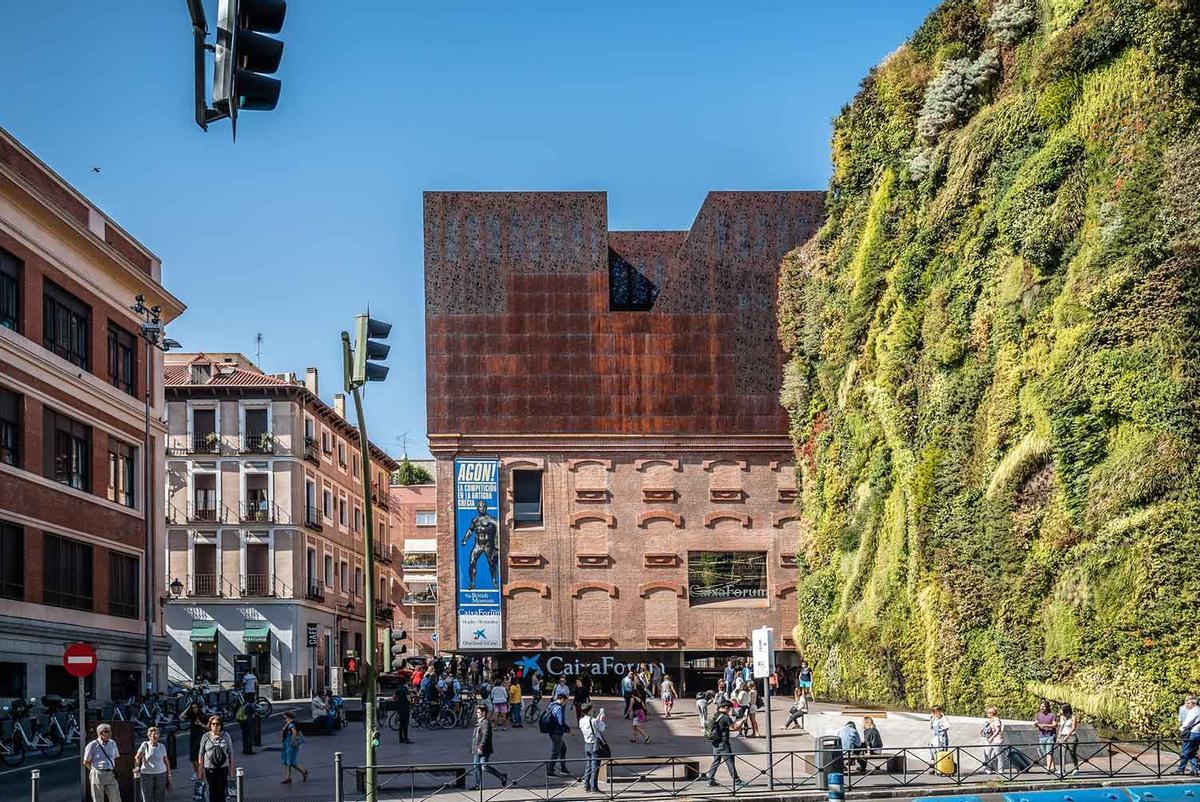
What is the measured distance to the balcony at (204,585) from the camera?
67.2 meters

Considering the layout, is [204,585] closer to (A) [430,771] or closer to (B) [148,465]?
(B) [148,465]

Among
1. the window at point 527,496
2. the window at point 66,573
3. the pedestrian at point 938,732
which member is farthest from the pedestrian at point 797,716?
the window at point 66,573

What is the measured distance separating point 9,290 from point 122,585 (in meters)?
10.9

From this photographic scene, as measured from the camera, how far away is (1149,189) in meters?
32.3

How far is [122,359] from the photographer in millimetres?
45219

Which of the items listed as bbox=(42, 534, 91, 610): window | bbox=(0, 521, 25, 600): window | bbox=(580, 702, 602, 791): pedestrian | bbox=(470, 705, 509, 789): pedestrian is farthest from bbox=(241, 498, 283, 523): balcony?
bbox=(470, 705, 509, 789): pedestrian

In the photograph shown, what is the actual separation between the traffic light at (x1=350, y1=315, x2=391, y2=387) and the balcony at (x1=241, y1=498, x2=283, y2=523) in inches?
2027

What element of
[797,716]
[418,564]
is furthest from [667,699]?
[418,564]

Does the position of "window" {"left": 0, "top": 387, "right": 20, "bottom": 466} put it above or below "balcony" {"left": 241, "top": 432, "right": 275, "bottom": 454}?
below

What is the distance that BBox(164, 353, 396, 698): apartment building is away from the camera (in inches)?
2628

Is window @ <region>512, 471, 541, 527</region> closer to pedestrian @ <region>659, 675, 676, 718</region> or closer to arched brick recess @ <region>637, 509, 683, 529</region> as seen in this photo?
arched brick recess @ <region>637, 509, 683, 529</region>

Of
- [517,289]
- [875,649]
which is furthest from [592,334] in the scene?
[875,649]

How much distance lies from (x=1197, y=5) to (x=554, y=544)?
30.7 metres

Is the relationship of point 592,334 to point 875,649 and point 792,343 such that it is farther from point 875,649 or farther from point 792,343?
point 875,649
